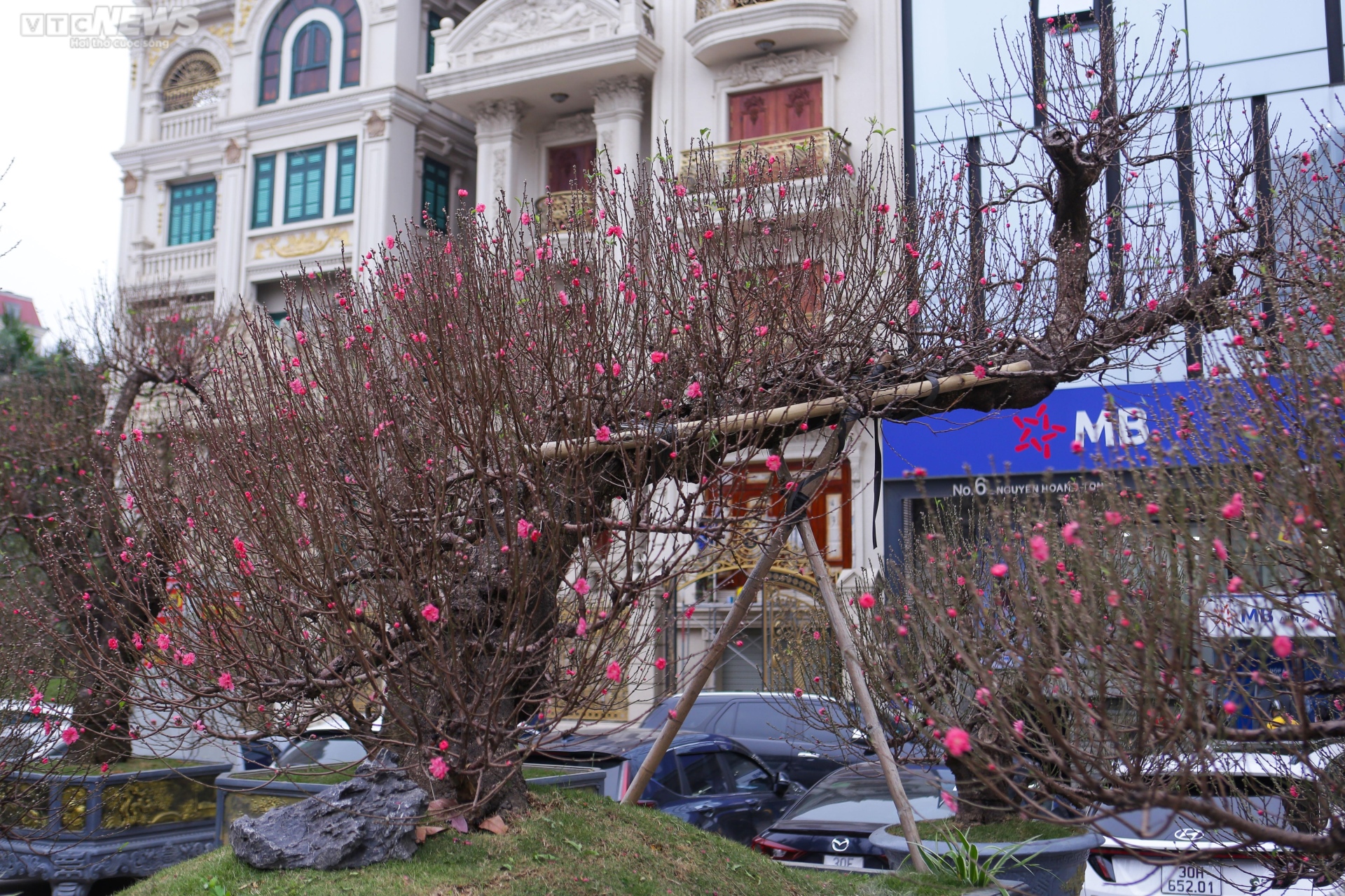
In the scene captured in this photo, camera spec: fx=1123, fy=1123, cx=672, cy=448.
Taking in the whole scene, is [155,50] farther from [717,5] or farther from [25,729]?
[25,729]

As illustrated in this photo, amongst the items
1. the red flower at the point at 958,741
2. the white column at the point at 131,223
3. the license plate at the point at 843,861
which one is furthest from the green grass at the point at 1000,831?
the white column at the point at 131,223

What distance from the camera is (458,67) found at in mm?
22625

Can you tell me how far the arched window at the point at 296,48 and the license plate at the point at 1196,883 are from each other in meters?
22.5

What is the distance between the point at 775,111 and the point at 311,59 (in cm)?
1072

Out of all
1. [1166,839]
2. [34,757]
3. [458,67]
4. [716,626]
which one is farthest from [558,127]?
[1166,839]

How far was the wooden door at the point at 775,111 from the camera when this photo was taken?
20750mm

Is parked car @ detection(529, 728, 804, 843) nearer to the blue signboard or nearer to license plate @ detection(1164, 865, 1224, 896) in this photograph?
license plate @ detection(1164, 865, 1224, 896)

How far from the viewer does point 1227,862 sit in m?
5.45

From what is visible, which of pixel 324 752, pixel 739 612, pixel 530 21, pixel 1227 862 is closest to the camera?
pixel 1227 862

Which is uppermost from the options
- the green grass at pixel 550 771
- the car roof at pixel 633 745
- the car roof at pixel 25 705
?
the car roof at pixel 25 705

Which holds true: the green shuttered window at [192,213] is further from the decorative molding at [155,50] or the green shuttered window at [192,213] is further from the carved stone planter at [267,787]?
the carved stone planter at [267,787]

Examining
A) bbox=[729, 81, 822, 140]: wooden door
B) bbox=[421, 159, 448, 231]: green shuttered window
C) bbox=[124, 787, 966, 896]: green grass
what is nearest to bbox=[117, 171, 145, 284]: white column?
bbox=[421, 159, 448, 231]: green shuttered window

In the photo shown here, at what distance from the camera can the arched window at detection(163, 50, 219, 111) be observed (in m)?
26.1

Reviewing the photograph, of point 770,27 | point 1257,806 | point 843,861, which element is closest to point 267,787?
point 843,861
